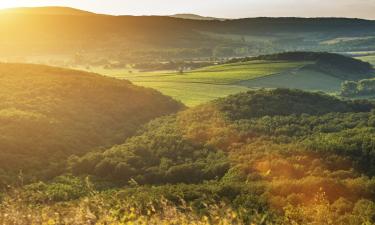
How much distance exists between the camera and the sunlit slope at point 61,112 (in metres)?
54.5

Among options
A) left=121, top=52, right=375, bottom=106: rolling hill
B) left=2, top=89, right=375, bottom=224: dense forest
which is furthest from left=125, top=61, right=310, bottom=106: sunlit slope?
left=2, top=89, right=375, bottom=224: dense forest

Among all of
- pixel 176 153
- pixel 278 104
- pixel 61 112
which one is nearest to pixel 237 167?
pixel 176 153

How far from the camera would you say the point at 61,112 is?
71.8 metres

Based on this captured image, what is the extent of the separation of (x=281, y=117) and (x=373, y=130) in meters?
12.5

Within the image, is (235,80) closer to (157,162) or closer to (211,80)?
(211,80)

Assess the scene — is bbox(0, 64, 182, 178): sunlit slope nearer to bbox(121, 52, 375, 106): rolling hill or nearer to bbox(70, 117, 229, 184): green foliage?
bbox(70, 117, 229, 184): green foliage

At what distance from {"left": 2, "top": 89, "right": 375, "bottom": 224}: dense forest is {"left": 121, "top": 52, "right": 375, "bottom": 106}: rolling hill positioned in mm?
35687

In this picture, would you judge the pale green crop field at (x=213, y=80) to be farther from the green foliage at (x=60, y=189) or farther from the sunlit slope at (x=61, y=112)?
the green foliage at (x=60, y=189)

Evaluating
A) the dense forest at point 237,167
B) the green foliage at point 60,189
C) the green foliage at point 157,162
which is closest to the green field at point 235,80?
the dense forest at point 237,167

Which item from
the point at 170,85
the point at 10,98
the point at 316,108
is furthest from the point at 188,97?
the point at 10,98

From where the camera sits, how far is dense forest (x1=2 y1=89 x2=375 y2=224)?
2922cm

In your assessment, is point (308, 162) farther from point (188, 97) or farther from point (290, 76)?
point (290, 76)

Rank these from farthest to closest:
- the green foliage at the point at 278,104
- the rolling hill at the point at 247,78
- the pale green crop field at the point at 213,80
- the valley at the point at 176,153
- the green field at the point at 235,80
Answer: the rolling hill at the point at 247,78
the green field at the point at 235,80
the pale green crop field at the point at 213,80
the green foliage at the point at 278,104
the valley at the point at 176,153

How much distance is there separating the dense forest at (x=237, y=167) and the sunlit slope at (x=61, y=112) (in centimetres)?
408
